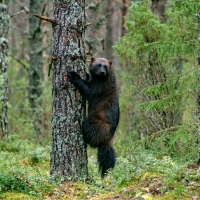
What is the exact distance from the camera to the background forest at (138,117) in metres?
6.61

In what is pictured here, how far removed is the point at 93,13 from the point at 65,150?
9425 mm

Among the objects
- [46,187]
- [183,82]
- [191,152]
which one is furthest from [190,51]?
[46,187]

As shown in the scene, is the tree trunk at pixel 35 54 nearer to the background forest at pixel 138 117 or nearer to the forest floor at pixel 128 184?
the background forest at pixel 138 117

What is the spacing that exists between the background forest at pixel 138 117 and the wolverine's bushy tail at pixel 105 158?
0.18 m

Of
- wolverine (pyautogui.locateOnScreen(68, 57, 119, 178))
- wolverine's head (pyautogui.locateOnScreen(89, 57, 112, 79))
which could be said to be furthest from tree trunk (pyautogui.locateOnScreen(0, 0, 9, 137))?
wolverine (pyautogui.locateOnScreen(68, 57, 119, 178))

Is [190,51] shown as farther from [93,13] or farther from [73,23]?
[93,13]

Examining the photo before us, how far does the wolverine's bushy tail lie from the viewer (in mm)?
8359

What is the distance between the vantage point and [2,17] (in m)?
11.5

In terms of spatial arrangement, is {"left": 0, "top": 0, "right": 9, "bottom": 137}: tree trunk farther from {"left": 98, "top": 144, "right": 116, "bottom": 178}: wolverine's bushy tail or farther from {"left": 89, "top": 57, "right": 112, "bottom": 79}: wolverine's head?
{"left": 98, "top": 144, "right": 116, "bottom": 178}: wolverine's bushy tail

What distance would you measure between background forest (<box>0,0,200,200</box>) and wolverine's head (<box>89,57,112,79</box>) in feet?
2.69

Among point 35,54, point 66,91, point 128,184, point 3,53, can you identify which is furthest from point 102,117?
point 35,54

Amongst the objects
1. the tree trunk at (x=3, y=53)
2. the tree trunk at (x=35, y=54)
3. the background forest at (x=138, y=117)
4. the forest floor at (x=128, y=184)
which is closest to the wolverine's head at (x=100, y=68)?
the background forest at (x=138, y=117)

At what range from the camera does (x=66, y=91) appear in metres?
7.53

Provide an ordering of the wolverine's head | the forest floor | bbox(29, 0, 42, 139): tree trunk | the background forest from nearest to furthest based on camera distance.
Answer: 1. the forest floor
2. the background forest
3. the wolverine's head
4. bbox(29, 0, 42, 139): tree trunk
